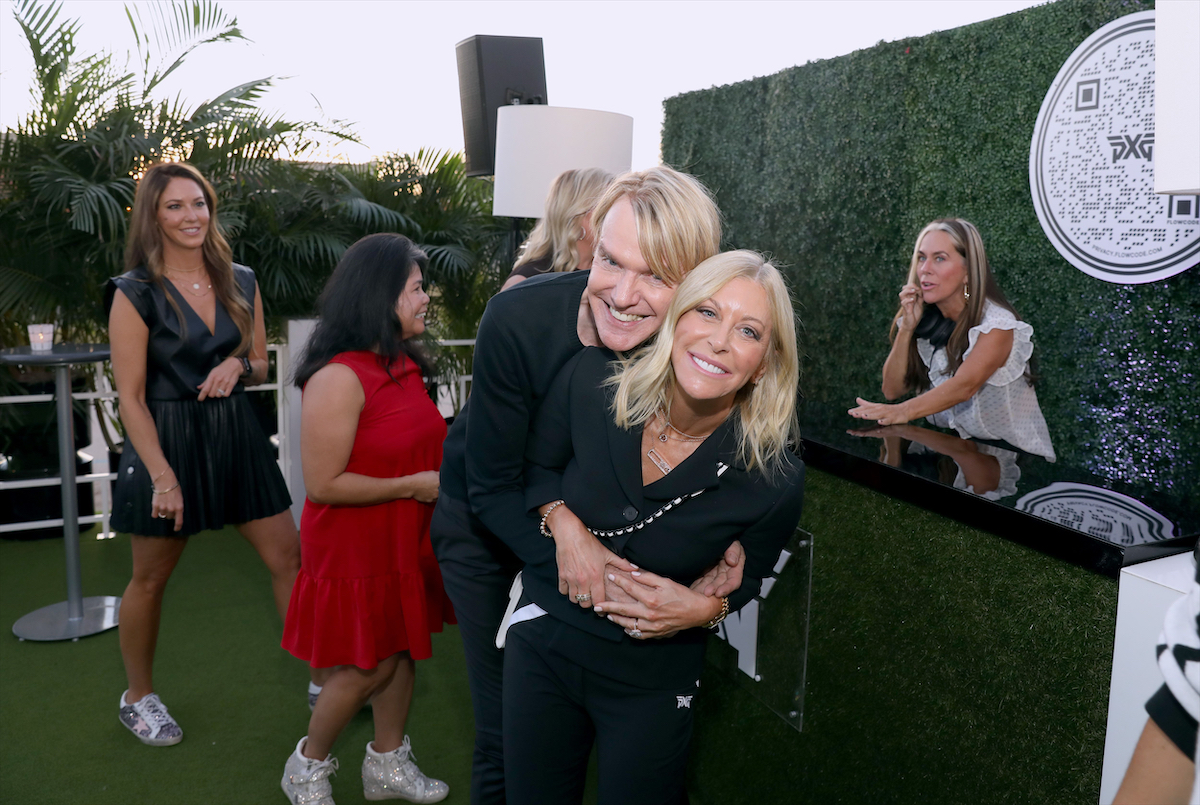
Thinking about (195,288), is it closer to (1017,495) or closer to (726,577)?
(726,577)

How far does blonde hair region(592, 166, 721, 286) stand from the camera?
148 centimetres

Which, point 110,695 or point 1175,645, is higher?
point 1175,645

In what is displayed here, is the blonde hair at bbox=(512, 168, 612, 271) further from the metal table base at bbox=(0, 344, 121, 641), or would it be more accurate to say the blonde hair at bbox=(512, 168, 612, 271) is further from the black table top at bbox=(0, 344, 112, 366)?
the metal table base at bbox=(0, 344, 121, 641)

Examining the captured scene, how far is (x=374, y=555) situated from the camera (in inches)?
93.4

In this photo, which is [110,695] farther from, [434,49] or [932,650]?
[434,49]

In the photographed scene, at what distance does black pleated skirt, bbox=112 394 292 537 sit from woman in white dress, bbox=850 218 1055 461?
209cm

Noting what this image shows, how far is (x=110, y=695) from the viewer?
10.6ft

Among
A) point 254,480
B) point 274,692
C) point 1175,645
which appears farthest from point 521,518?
point 274,692

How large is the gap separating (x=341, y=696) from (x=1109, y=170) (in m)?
3.49

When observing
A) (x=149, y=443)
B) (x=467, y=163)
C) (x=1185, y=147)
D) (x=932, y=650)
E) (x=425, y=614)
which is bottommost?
(x=425, y=614)

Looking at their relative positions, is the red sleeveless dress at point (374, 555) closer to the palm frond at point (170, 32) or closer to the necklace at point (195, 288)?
the necklace at point (195, 288)

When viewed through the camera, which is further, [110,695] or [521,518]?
[110,695]

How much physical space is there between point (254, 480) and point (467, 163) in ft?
11.0

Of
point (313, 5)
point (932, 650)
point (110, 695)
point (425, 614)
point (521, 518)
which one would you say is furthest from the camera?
point (313, 5)
